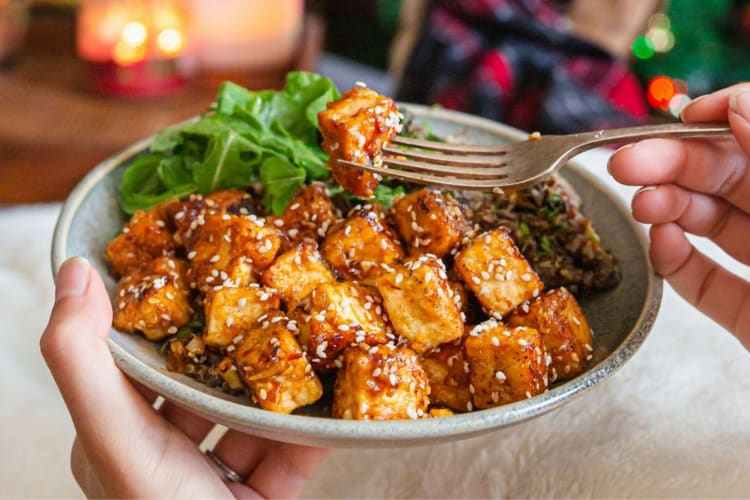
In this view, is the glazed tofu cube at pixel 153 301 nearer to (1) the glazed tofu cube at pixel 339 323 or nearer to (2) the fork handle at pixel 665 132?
(1) the glazed tofu cube at pixel 339 323

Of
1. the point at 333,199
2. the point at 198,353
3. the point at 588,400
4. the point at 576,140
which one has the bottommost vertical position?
the point at 588,400

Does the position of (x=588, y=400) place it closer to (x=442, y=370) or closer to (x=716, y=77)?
(x=442, y=370)

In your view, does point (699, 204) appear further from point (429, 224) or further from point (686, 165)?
point (429, 224)

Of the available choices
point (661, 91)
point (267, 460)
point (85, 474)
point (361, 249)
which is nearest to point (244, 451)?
point (267, 460)

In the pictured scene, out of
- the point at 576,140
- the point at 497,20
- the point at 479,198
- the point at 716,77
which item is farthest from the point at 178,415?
the point at 716,77

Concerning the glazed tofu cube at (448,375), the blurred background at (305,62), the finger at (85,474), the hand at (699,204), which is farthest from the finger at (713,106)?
the blurred background at (305,62)

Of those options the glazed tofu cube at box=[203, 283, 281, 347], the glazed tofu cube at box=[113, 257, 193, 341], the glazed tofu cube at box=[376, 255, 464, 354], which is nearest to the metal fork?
the glazed tofu cube at box=[376, 255, 464, 354]
